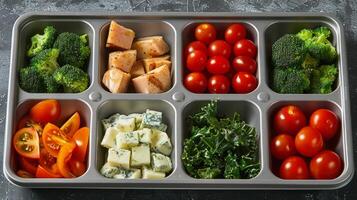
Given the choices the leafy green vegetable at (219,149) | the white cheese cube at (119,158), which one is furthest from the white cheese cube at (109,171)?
the leafy green vegetable at (219,149)

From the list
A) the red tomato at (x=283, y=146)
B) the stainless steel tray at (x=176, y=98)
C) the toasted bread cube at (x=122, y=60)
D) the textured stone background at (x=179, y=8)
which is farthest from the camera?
the textured stone background at (x=179, y=8)

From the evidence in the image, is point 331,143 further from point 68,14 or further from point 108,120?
point 68,14

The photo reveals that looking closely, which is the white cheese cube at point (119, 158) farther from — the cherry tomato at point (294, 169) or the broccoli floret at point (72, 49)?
the cherry tomato at point (294, 169)

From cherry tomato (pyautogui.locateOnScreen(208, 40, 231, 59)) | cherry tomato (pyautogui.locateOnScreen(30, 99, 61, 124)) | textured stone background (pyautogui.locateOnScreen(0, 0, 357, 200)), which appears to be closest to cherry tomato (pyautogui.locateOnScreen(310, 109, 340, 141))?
textured stone background (pyautogui.locateOnScreen(0, 0, 357, 200))

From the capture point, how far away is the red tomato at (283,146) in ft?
7.84

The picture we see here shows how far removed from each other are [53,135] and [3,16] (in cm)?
58

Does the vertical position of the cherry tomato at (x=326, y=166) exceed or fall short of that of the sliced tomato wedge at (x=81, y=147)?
it falls short

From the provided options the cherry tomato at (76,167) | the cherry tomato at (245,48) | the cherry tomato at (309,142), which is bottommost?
the cherry tomato at (76,167)

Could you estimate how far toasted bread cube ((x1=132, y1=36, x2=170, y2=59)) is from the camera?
2.56 meters

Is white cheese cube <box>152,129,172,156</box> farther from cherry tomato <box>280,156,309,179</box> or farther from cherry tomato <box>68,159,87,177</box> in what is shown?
cherry tomato <box>280,156,309,179</box>

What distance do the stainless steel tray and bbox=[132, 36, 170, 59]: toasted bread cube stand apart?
0.04 meters

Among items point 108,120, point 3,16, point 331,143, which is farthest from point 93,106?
point 331,143

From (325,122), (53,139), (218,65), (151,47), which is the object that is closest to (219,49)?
(218,65)

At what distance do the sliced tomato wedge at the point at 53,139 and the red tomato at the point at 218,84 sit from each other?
53cm
